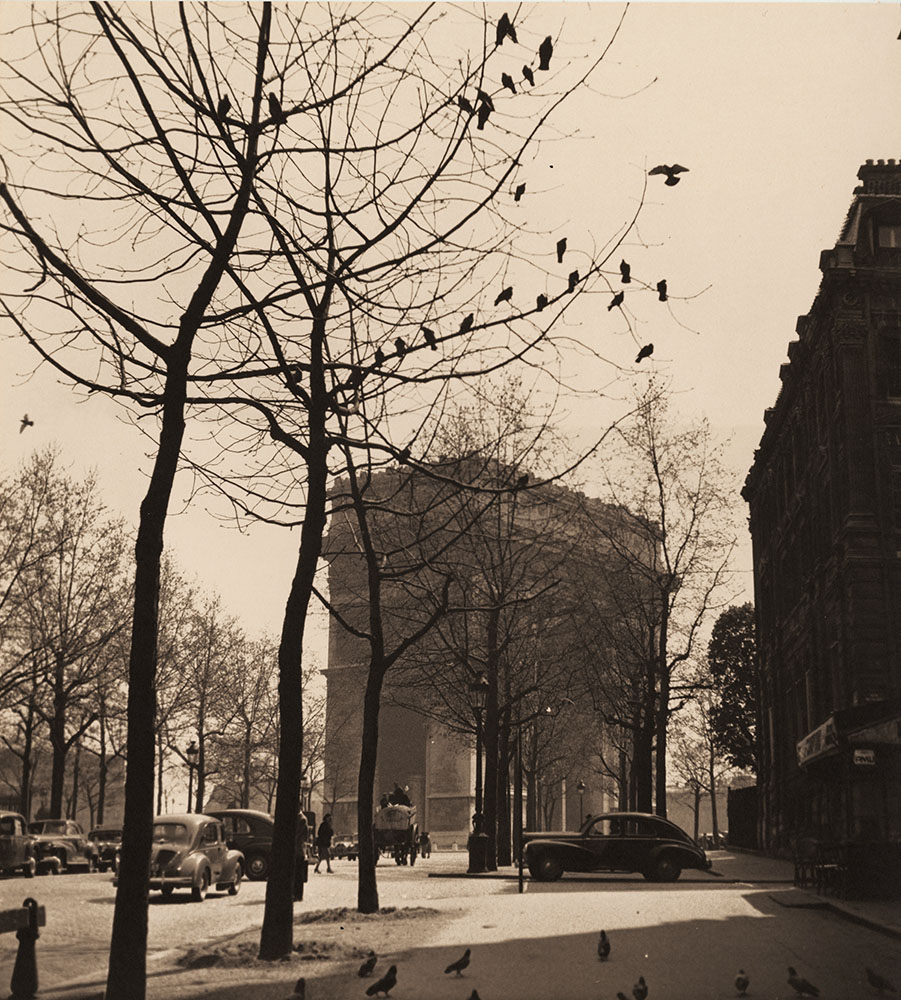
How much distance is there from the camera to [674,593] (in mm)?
40062

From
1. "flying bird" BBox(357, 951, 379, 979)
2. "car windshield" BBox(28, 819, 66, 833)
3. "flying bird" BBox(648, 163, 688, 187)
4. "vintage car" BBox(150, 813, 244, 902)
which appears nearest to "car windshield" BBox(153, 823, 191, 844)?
"vintage car" BBox(150, 813, 244, 902)

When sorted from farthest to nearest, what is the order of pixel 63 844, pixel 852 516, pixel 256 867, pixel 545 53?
pixel 63 844 < pixel 852 516 < pixel 256 867 < pixel 545 53

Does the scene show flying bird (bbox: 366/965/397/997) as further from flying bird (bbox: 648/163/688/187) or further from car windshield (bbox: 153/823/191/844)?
car windshield (bbox: 153/823/191/844)

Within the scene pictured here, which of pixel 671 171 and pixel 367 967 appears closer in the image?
pixel 671 171

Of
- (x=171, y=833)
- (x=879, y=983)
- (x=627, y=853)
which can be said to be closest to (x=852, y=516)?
(x=627, y=853)

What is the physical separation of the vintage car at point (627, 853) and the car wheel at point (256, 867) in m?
7.54

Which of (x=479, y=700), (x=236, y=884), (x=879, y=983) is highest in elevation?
(x=479, y=700)

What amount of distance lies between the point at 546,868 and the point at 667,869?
2737mm

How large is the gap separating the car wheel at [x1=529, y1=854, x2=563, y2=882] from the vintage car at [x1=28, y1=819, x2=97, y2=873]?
14443mm

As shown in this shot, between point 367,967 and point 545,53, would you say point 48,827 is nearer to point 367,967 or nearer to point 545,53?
point 367,967

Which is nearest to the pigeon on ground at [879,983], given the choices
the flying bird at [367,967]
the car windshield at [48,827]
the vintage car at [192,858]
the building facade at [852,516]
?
the flying bird at [367,967]

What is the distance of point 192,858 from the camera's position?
25.6 metres

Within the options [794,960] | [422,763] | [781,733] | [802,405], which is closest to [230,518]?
[794,960]

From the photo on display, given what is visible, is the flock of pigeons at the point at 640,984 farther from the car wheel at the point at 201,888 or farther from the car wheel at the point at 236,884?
the car wheel at the point at 236,884
